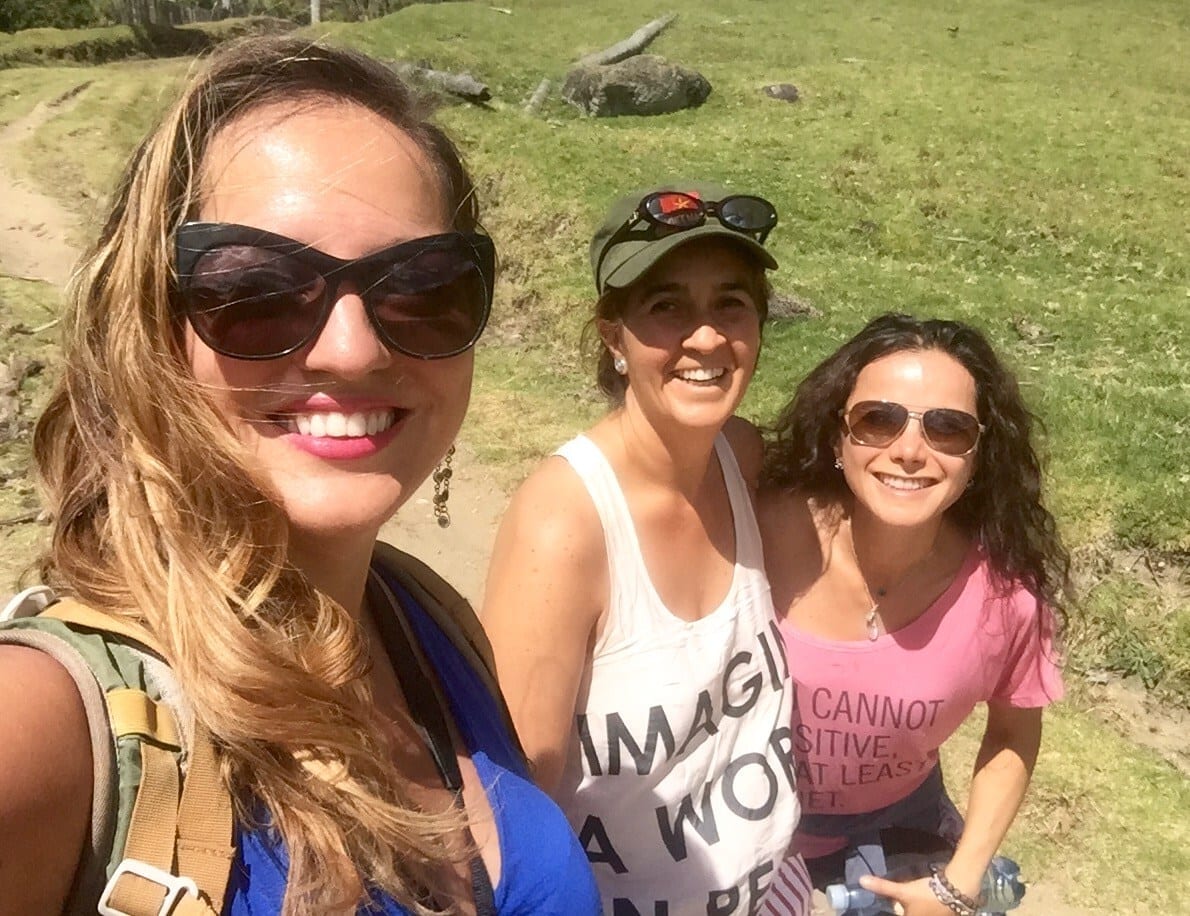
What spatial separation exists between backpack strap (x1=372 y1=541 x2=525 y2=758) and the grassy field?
0.76m

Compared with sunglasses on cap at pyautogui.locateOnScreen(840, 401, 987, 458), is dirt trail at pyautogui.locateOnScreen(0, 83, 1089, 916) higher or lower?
lower

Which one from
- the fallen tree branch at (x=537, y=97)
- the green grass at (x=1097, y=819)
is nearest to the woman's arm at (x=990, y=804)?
the green grass at (x=1097, y=819)

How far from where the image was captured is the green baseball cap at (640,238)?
6.77 ft

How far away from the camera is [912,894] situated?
2.49 metres

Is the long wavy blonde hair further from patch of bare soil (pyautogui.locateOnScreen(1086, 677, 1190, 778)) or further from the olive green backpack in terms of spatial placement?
patch of bare soil (pyautogui.locateOnScreen(1086, 677, 1190, 778))

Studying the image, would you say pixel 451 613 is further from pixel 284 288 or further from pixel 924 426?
pixel 924 426

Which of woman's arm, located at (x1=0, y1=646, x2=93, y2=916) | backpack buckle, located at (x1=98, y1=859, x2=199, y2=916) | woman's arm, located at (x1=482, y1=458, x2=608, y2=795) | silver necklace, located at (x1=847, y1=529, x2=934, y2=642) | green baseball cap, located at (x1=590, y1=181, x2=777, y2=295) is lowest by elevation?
silver necklace, located at (x1=847, y1=529, x2=934, y2=642)

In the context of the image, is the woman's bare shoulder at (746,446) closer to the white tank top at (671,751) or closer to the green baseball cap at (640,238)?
the white tank top at (671,751)

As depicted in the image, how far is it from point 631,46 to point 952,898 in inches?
812

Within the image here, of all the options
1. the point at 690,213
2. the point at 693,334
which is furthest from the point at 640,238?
the point at 693,334

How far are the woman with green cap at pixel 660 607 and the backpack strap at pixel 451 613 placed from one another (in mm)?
116

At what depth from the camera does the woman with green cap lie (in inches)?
74.8

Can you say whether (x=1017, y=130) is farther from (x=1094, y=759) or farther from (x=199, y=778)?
(x=199, y=778)

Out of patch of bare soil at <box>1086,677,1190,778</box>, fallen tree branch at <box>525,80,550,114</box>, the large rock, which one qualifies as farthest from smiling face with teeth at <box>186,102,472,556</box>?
fallen tree branch at <box>525,80,550,114</box>
